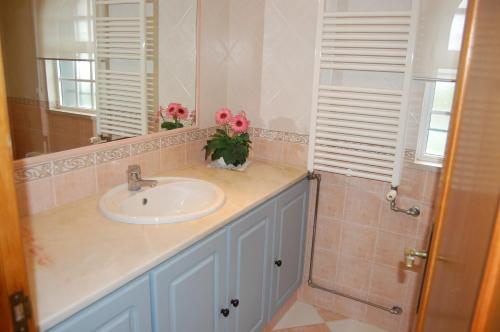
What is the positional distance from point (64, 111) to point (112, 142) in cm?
24

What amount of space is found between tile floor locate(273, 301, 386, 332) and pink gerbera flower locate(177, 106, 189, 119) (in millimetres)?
1326

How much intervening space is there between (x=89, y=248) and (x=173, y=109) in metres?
1.04

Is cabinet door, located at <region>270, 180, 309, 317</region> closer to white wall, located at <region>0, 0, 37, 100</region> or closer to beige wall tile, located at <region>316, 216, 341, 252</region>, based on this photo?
beige wall tile, located at <region>316, 216, 341, 252</region>

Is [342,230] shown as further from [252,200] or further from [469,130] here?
[469,130]

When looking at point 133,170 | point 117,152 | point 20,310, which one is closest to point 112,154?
point 117,152

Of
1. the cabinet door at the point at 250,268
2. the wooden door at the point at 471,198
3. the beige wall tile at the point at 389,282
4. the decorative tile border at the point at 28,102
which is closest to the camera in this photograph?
the wooden door at the point at 471,198

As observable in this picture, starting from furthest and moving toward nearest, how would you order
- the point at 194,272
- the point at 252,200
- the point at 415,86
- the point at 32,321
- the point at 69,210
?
1. the point at 415,86
2. the point at 252,200
3. the point at 69,210
4. the point at 194,272
5. the point at 32,321

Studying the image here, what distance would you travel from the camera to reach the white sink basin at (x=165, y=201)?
1.42m

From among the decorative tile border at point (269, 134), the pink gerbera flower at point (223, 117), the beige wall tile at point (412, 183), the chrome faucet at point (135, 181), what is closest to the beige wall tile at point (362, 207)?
the beige wall tile at point (412, 183)

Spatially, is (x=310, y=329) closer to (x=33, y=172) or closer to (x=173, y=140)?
(x=173, y=140)

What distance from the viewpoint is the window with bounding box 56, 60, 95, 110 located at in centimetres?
151

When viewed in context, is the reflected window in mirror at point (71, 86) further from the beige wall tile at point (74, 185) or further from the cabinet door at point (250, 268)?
the cabinet door at point (250, 268)

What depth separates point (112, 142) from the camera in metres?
1.71

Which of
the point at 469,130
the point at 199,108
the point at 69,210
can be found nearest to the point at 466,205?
the point at 469,130
